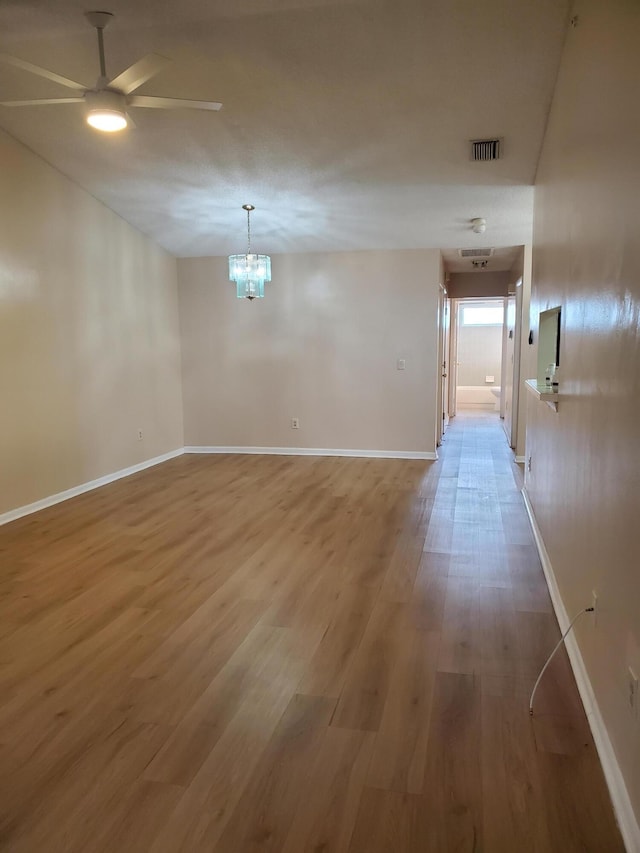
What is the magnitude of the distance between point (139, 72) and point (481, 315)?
43.1 feet

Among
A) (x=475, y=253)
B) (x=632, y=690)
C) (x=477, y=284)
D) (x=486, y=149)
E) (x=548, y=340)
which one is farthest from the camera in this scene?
(x=477, y=284)

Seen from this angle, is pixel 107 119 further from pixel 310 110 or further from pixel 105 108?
pixel 310 110

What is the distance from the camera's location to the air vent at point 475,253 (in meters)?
6.58

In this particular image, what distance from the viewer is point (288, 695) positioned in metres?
2.10

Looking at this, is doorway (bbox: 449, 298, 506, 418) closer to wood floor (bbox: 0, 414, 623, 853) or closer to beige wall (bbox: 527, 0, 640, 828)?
wood floor (bbox: 0, 414, 623, 853)

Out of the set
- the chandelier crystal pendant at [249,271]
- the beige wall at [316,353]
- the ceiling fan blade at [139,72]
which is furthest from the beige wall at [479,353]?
the ceiling fan blade at [139,72]

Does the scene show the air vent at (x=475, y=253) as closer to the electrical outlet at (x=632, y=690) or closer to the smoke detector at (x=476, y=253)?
the smoke detector at (x=476, y=253)

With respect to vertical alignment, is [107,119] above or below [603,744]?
above

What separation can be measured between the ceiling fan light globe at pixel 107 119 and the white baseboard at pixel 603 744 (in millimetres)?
3290

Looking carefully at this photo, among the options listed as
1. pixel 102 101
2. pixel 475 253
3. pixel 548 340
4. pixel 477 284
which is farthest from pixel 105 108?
pixel 477 284

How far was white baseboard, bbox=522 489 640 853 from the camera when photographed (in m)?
1.42

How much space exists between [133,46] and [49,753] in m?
3.54

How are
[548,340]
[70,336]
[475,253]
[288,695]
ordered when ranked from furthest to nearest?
[475,253], [70,336], [548,340], [288,695]

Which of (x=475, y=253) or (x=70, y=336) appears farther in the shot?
(x=475, y=253)
